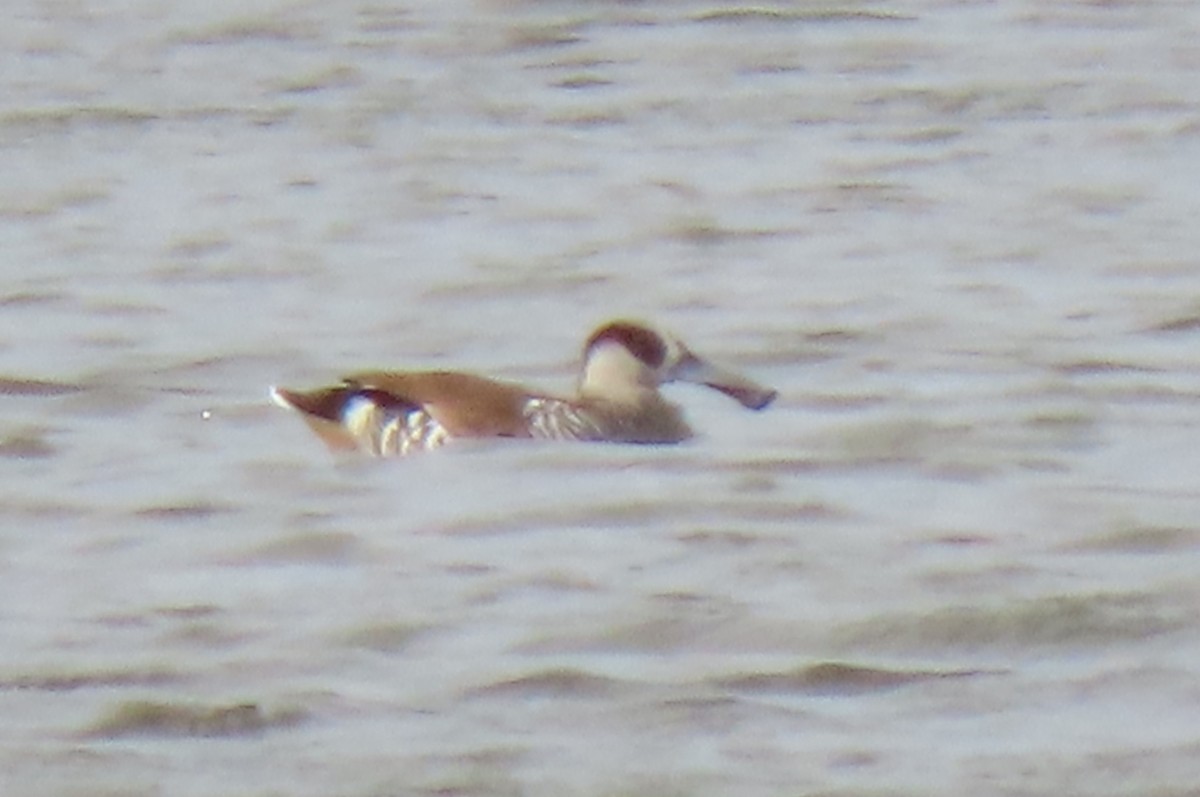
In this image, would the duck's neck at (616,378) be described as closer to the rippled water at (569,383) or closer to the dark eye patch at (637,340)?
the dark eye patch at (637,340)

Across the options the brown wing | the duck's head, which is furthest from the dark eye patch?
the brown wing

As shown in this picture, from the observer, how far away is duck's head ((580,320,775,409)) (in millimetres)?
10578

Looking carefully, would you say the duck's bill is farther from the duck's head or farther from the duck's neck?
the duck's neck

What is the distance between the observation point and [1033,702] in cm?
724

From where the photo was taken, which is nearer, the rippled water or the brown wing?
the rippled water

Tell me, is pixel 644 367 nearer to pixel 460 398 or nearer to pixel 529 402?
pixel 529 402

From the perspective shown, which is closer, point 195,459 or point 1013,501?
point 1013,501

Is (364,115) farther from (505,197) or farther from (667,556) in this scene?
(667,556)

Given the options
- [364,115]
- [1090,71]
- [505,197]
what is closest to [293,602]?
[505,197]

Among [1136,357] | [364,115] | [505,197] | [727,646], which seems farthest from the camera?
[364,115]

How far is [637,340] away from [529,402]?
1.85 ft

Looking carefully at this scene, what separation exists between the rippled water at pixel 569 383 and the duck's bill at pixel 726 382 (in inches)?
5.8

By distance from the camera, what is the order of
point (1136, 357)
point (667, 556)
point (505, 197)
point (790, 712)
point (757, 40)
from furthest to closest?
point (757, 40) → point (505, 197) → point (1136, 357) → point (667, 556) → point (790, 712)

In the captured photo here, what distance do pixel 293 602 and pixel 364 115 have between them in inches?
313
